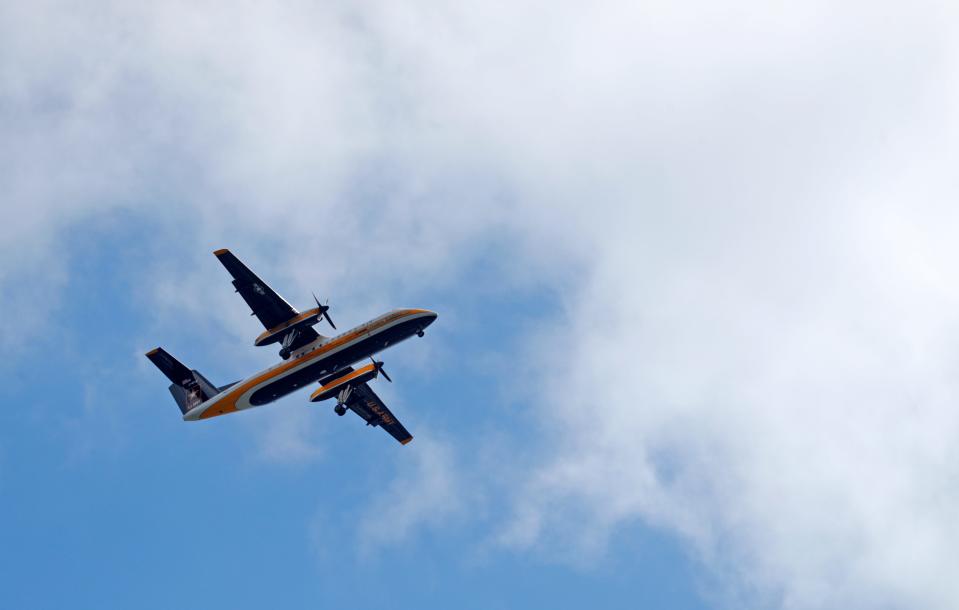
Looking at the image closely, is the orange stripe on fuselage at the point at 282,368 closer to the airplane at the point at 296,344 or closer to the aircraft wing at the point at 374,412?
the airplane at the point at 296,344

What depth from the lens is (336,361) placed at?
268 ft

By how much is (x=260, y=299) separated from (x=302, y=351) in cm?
563

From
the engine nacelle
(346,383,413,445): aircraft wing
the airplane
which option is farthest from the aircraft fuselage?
(346,383,413,445): aircraft wing

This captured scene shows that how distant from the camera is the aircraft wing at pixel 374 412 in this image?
93.8 m

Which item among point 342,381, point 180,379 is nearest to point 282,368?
point 342,381

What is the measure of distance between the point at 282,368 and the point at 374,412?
1608cm

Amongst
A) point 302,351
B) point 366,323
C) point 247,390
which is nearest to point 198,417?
point 247,390

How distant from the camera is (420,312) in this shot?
79.1 meters

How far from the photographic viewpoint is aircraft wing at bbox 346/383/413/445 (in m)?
93.8

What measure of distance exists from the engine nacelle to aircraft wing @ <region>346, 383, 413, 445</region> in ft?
8.37

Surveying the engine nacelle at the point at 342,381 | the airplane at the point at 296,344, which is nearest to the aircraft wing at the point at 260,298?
the airplane at the point at 296,344

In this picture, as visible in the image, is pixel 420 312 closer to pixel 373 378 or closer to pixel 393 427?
pixel 373 378

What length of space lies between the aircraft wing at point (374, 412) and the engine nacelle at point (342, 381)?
100 inches

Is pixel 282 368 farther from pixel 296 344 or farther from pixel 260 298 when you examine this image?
pixel 260 298
